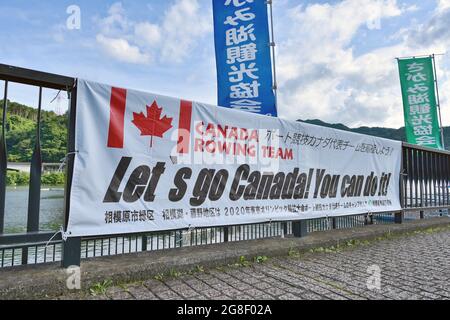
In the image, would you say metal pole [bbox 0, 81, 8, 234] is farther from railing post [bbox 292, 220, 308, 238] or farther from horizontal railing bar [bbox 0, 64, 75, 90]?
railing post [bbox 292, 220, 308, 238]

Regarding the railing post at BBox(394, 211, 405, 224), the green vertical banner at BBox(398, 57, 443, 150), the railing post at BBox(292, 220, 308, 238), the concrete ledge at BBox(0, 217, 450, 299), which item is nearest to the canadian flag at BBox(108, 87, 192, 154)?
the concrete ledge at BBox(0, 217, 450, 299)

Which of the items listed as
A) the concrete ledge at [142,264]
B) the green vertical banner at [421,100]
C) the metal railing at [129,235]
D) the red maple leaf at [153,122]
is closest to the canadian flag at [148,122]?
the red maple leaf at [153,122]

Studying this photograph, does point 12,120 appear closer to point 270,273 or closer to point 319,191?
point 270,273

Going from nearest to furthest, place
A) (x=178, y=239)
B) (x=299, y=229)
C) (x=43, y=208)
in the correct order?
(x=43, y=208)
(x=178, y=239)
(x=299, y=229)

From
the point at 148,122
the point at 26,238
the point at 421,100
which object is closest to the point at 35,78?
the point at 148,122

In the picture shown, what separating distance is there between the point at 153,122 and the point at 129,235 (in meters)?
1.28

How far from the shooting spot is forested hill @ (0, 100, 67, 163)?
313cm

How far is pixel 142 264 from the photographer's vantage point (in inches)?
131

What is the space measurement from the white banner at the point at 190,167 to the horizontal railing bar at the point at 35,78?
0.51 ft

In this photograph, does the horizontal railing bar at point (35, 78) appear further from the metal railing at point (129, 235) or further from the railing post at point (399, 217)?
the railing post at point (399, 217)

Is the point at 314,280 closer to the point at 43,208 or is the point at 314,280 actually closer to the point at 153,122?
the point at 153,122

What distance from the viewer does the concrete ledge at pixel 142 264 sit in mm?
2736

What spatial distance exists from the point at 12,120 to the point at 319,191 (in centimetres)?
435

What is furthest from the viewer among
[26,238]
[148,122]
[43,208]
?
[148,122]
